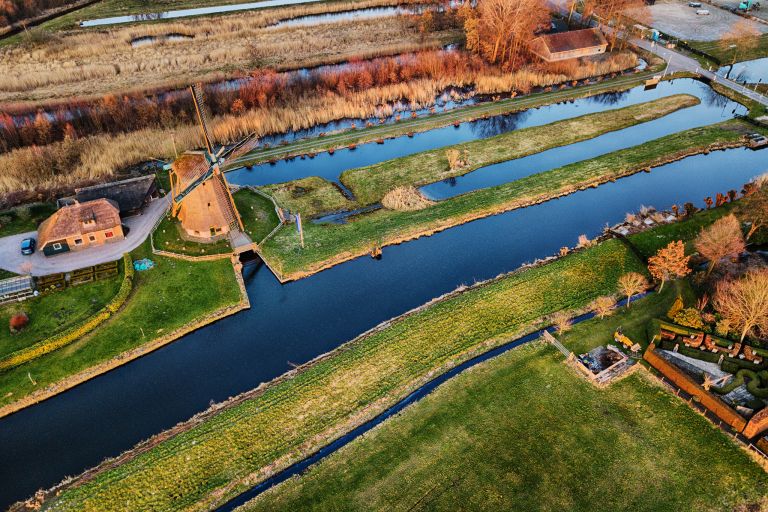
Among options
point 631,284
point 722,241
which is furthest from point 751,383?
point 722,241

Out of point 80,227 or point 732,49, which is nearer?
point 80,227

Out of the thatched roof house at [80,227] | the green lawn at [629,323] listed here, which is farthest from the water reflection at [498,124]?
the thatched roof house at [80,227]

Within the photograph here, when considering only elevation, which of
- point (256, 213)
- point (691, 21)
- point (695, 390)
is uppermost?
point (691, 21)

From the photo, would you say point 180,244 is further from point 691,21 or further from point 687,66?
point 691,21

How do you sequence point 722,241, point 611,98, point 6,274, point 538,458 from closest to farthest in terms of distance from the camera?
point 538,458, point 722,241, point 6,274, point 611,98

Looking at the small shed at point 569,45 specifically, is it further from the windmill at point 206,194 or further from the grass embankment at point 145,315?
the grass embankment at point 145,315

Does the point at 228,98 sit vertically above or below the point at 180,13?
below

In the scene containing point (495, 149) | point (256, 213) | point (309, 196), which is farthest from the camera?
point (495, 149)
